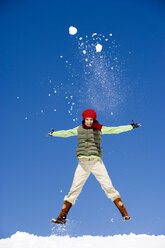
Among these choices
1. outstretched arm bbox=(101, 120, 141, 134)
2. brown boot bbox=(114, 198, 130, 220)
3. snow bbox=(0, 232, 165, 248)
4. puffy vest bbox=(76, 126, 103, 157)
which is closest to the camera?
brown boot bbox=(114, 198, 130, 220)

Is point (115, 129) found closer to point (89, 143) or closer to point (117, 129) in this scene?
point (117, 129)

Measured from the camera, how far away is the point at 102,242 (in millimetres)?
6684

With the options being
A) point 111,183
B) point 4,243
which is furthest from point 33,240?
point 111,183

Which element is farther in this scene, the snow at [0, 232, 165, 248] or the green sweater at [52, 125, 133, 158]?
the snow at [0, 232, 165, 248]

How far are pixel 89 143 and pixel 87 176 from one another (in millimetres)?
623

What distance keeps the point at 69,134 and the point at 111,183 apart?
1.17 m

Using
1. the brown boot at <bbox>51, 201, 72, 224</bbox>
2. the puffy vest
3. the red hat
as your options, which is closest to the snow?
the brown boot at <bbox>51, 201, 72, 224</bbox>

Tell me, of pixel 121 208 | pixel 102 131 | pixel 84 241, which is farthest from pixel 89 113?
pixel 84 241

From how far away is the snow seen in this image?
21.2 ft

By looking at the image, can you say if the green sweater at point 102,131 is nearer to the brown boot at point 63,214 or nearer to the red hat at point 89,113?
the red hat at point 89,113

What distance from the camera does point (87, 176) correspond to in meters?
5.61

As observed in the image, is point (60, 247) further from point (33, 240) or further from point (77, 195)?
point (77, 195)

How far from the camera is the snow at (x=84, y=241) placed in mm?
6477

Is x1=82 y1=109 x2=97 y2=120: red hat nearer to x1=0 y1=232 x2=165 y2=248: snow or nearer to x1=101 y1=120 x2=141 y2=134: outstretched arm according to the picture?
x1=101 y1=120 x2=141 y2=134: outstretched arm
